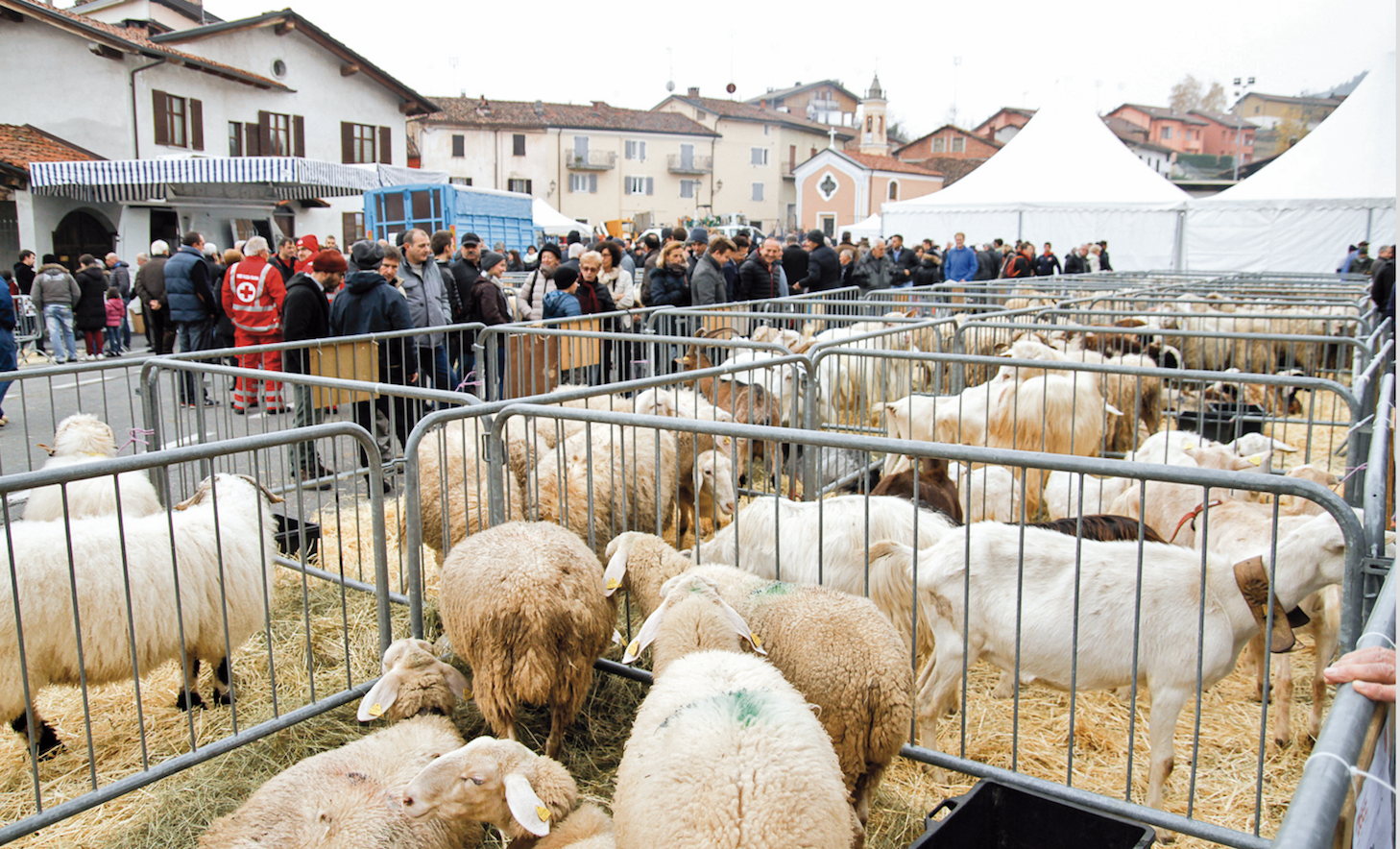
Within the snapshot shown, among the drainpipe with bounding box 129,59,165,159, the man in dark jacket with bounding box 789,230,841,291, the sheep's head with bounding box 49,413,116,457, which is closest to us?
the sheep's head with bounding box 49,413,116,457

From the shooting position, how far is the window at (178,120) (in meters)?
28.1

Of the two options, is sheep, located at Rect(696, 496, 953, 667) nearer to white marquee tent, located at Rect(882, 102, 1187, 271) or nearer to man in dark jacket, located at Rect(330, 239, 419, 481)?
man in dark jacket, located at Rect(330, 239, 419, 481)

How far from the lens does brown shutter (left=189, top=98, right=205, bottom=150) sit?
1156 inches

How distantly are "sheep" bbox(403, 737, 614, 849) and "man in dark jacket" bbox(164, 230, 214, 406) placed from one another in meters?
10.1

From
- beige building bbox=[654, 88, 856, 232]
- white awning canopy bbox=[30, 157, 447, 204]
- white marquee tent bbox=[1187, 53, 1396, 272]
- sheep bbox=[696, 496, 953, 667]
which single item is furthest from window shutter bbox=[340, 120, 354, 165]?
beige building bbox=[654, 88, 856, 232]

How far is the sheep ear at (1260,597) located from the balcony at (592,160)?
219ft

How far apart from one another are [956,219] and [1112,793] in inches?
1096

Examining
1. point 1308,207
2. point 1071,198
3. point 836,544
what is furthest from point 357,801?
point 1308,207

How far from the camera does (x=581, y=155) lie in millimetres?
67438

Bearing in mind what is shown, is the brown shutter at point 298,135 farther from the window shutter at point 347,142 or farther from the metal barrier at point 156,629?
the metal barrier at point 156,629

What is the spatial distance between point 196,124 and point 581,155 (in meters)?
39.8

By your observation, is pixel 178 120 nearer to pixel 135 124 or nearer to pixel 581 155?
pixel 135 124

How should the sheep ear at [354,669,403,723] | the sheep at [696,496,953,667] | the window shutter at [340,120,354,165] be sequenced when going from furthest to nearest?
1. the window shutter at [340,120,354,165]
2. the sheep at [696,496,953,667]
3. the sheep ear at [354,669,403,723]

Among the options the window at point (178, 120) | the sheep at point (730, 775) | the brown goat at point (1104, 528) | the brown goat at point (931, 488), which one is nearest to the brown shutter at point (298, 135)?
the window at point (178, 120)
